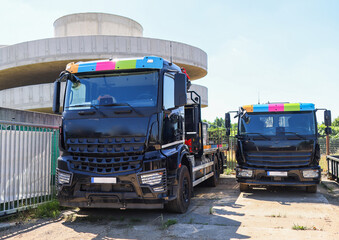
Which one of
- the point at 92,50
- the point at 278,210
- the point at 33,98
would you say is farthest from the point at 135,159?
the point at 33,98

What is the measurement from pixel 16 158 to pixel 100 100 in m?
2.14

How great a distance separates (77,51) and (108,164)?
21337mm

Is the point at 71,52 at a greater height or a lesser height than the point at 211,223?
greater

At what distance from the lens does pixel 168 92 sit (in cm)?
624

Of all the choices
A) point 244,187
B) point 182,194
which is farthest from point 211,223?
point 244,187

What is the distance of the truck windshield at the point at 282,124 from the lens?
8.56 m

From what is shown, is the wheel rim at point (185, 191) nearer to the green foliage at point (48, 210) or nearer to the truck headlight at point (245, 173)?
the truck headlight at point (245, 173)

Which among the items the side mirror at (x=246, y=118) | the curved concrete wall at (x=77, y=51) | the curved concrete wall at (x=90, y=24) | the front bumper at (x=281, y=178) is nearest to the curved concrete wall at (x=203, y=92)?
the curved concrete wall at (x=77, y=51)

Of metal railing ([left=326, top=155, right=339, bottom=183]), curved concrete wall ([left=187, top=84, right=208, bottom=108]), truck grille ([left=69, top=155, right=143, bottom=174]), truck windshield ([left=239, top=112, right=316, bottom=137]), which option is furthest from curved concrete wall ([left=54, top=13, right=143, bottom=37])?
truck grille ([left=69, top=155, right=143, bottom=174])

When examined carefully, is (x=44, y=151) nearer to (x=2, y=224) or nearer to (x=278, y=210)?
(x=2, y=224)

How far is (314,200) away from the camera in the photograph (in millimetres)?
7883

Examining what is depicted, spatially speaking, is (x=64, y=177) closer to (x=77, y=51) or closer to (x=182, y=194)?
(x=182, y=194)

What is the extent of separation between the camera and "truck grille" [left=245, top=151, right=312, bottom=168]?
27.2 feet

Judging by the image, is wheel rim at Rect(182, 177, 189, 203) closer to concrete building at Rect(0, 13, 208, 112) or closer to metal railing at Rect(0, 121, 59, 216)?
metal railing at Rect(0, 121, 59, 216)
